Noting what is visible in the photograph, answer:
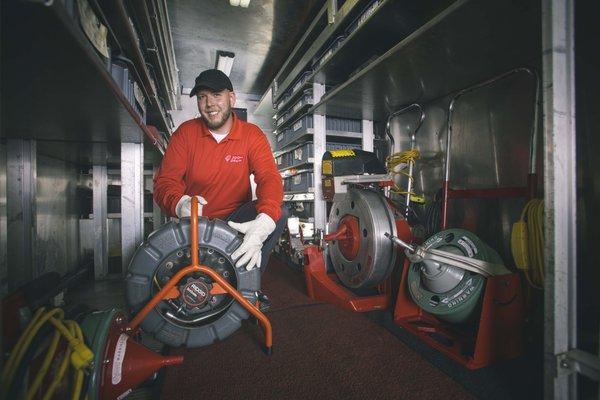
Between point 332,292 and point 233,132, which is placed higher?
point 233,132

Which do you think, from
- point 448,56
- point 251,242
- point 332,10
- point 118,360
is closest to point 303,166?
point 332,10

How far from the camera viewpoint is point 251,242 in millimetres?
1237

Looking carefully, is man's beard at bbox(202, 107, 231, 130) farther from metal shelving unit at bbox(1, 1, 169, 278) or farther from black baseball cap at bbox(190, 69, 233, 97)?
metal shelving unit at bbox(1, 1, 169, 278)

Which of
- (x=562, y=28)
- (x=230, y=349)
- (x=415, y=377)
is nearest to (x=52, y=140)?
(x=230, y=349)

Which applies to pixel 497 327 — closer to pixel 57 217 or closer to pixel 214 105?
pixel 214 105

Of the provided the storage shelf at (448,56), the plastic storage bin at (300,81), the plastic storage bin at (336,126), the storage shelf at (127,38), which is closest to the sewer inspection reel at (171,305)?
the storage shelf at (127,38)

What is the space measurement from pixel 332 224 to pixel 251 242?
987mm

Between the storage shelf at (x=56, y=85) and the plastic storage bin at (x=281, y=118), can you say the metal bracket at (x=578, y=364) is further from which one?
the plastic storage bin at (x=281, y=118)

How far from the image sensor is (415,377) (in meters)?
1.13

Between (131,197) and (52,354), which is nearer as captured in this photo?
(52,354)

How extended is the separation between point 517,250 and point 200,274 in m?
1.37

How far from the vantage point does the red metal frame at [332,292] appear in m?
1.77

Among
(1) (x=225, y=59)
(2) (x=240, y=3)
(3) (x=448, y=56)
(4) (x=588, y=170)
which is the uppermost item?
(1) (x=225, y=59)

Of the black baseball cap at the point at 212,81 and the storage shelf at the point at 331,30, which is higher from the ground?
the storage shelf at the point at 331,30
